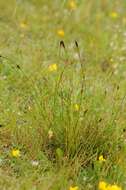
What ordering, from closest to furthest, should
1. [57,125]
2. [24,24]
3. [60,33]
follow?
[57,125], [60,33], [24,24]

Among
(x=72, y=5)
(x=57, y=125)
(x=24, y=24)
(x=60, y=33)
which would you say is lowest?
(x=57, y=125)

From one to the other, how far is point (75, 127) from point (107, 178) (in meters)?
0.35

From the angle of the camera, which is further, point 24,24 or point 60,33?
point 24,24

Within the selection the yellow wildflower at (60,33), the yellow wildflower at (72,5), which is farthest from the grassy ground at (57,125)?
the yellow wildflower at (72,5)

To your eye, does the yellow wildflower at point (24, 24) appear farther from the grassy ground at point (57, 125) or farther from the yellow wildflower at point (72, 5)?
the yellow wildflower at point (72, 5)

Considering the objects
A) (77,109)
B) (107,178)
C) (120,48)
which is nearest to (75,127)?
(77,109)

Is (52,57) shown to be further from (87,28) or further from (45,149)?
(45,149)

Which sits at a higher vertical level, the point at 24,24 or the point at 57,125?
the point at 24,24

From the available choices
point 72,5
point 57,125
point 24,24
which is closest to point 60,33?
point 24,24

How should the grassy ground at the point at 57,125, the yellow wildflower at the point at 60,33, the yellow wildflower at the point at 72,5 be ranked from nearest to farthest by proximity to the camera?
the grassy ground at the point at 57,125
the yellow wildflower at the point at 60,33
the yellow wildflower at the point at 72,5

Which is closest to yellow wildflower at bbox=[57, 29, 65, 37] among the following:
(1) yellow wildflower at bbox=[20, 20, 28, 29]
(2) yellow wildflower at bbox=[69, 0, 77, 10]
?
(1) yellow wildflower at bbox=[20, 20, 28, 29]

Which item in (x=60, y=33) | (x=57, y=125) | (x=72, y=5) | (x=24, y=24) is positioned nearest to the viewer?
(x=57, y=125)

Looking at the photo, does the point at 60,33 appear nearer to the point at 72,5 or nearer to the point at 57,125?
the point at 72,5

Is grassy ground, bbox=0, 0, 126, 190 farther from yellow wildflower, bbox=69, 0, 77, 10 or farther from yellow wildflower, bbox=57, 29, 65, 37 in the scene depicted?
yellow wildflower, bbox=69, 0, 77, 10
